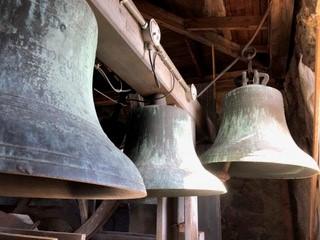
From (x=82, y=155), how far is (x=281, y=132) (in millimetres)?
999

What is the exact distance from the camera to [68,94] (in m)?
0.62

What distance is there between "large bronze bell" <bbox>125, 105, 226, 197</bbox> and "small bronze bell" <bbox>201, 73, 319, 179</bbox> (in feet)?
0.44

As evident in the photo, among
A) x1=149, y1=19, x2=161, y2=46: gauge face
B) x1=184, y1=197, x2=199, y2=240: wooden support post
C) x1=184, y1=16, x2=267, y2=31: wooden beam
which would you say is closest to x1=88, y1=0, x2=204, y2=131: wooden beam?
x1=149, y1=19, x2=161, y2=46: gauge face

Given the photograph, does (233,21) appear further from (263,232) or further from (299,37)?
(263,232)

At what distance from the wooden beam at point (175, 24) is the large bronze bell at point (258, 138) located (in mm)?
677

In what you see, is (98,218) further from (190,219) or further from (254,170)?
(254,170)

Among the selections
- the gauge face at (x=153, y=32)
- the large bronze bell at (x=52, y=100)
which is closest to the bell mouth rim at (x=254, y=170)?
the gauge face at (x=153, y=32)

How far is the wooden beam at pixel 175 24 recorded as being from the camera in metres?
2.03

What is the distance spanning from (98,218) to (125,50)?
1623 millimetres

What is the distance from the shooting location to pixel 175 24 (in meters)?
2.03

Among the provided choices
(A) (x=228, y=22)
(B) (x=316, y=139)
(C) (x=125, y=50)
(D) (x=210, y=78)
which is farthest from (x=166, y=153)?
(D) (x=210, y=78)

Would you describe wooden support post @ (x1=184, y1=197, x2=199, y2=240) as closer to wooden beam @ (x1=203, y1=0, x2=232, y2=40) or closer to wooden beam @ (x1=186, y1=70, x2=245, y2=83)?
wooden beam @ (x1=203, y1=0, x2=232, y2=40)

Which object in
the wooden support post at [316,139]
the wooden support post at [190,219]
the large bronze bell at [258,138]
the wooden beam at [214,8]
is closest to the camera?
the large bronze bell at [258,138]

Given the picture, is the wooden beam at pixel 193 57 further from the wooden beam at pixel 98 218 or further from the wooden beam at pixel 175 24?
the wooden beam at pixel 98 218
